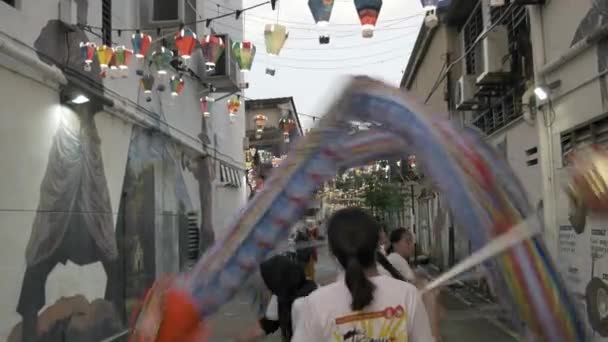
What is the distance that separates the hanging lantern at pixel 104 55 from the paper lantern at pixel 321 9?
3171mm

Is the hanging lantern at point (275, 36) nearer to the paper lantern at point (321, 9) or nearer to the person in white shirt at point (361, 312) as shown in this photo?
the paper lantern at point (321, 9)

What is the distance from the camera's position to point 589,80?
8.56 metres

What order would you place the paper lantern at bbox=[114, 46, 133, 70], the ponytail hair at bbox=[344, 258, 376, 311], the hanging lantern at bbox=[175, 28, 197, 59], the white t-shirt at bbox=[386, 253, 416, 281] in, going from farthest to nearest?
the hanging lantern at bbox=[175, 28, 197, 59] → the paper lantern at bbox=[114, 46, 133, 70] → the white t-shirt at bbox=[386, 253, 416, 281] → the ponytail hair at bbox=[344, 258, 376, 311]

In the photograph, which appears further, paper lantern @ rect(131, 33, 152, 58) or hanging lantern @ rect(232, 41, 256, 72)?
hanging lantern @ rect(232, 41, 256, 72)

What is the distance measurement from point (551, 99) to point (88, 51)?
7.37 m

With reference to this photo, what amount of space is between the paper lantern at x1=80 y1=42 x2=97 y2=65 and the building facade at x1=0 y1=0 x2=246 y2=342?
0.07 metres

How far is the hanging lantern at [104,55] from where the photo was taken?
367 inches

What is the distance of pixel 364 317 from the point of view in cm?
234

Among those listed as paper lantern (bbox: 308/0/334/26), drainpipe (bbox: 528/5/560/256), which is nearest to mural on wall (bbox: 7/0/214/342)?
paper lantern (bbox: 308/0/334/26)

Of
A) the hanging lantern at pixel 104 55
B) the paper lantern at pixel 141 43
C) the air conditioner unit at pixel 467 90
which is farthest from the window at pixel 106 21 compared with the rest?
the air conditioner unit at pixel 467 90

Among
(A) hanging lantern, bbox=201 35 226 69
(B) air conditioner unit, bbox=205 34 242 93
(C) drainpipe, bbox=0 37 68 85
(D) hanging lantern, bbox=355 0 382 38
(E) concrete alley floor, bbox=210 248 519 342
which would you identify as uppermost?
(B) air conditioner unit, bbox=205 34 242 93

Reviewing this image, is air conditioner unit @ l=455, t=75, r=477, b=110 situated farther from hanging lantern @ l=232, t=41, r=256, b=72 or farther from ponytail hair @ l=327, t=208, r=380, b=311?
ponytail hair @ l=327, t=208, r=380, b=311

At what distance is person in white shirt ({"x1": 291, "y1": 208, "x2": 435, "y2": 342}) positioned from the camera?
2.33m

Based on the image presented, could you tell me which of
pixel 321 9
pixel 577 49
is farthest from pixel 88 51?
pixel 577 49
